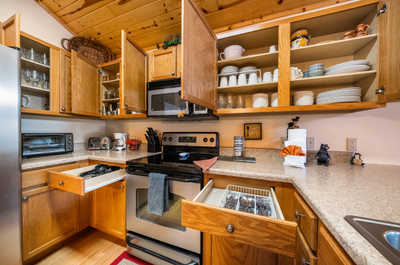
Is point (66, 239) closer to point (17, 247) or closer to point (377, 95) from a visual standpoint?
point (17, 247)

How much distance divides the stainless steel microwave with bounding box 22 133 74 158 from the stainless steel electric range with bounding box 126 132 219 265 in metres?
Result: 1.01

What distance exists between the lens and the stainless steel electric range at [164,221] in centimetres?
103

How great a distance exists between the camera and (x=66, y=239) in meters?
1.42

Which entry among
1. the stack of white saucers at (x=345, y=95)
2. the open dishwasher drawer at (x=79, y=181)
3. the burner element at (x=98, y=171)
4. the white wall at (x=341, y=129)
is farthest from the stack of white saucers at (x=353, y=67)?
the burner element at (x=98, y=171)

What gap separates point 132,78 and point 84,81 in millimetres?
860

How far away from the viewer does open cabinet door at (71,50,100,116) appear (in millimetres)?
1649

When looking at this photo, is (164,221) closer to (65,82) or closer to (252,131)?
(252,131)

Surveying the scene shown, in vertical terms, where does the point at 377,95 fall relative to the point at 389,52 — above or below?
below

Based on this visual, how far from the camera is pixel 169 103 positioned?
1471 mm

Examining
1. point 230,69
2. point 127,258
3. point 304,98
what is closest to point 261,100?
point 304,98

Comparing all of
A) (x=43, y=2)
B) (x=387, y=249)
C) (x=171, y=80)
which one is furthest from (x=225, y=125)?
(x=43, y=2)

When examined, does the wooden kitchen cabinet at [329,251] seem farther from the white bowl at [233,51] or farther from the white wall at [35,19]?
the white wall at [35,19]

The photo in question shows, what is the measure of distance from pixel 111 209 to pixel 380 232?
1.79m

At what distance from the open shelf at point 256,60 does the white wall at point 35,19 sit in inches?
87.6
